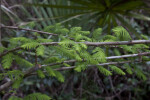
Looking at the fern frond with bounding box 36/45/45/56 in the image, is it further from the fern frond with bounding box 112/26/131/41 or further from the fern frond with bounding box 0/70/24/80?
the fern frond with bounding box 112/26/131/41

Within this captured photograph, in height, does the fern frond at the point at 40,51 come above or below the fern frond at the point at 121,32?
below

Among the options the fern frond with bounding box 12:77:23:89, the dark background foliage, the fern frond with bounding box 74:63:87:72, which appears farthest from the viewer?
the dark background foliage

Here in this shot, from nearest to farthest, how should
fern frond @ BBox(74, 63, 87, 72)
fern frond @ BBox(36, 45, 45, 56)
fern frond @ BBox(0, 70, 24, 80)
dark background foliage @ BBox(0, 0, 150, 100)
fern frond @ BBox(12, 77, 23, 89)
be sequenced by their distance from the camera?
fern frond @ BBox(36, 45, 45, 56), fern frond @ BBox(74, 63, 87, 72), fern frond @ BBox(0, 70, 24, 80), fern frond @ BBox(12, 77, 23, 89), dark background foliage @ BBox(0, 0, 150, 100)

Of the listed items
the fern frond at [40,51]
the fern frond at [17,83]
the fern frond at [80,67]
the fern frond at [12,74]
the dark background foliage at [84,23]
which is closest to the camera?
the fern frond at [40,51]

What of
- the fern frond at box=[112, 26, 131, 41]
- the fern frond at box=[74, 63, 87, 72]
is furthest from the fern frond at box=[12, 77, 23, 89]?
the fern frond at box=[112, 26, 131, 41]

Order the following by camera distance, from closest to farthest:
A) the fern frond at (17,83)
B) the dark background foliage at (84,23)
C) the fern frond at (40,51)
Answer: the fern frond at (40,51) < the fern frond at (17,83) < the dark background foliage at (84,23)

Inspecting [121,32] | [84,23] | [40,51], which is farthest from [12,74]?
[84,23]

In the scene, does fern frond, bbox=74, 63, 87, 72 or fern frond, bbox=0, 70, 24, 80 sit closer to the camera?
fern frond, bbox=74, 63, 87, 72

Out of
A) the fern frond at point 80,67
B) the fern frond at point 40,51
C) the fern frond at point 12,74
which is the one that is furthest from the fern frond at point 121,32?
the fern frond at point 12,74

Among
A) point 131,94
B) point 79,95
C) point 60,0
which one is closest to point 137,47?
point 60,0

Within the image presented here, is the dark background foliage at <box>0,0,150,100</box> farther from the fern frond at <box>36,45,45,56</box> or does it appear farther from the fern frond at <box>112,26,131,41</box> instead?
the fern frond at <box>36,45,45,56</box>

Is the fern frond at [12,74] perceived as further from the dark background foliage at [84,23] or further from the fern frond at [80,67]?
the dark background foliage at [84,23]

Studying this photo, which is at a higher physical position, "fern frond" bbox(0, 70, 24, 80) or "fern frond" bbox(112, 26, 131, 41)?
"fern frond" bbox(112, 26, 131, 41)

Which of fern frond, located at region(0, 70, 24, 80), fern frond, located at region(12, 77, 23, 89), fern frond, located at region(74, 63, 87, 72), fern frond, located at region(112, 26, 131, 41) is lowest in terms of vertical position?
fern frond, located at region(12, 77, 23, 89)
